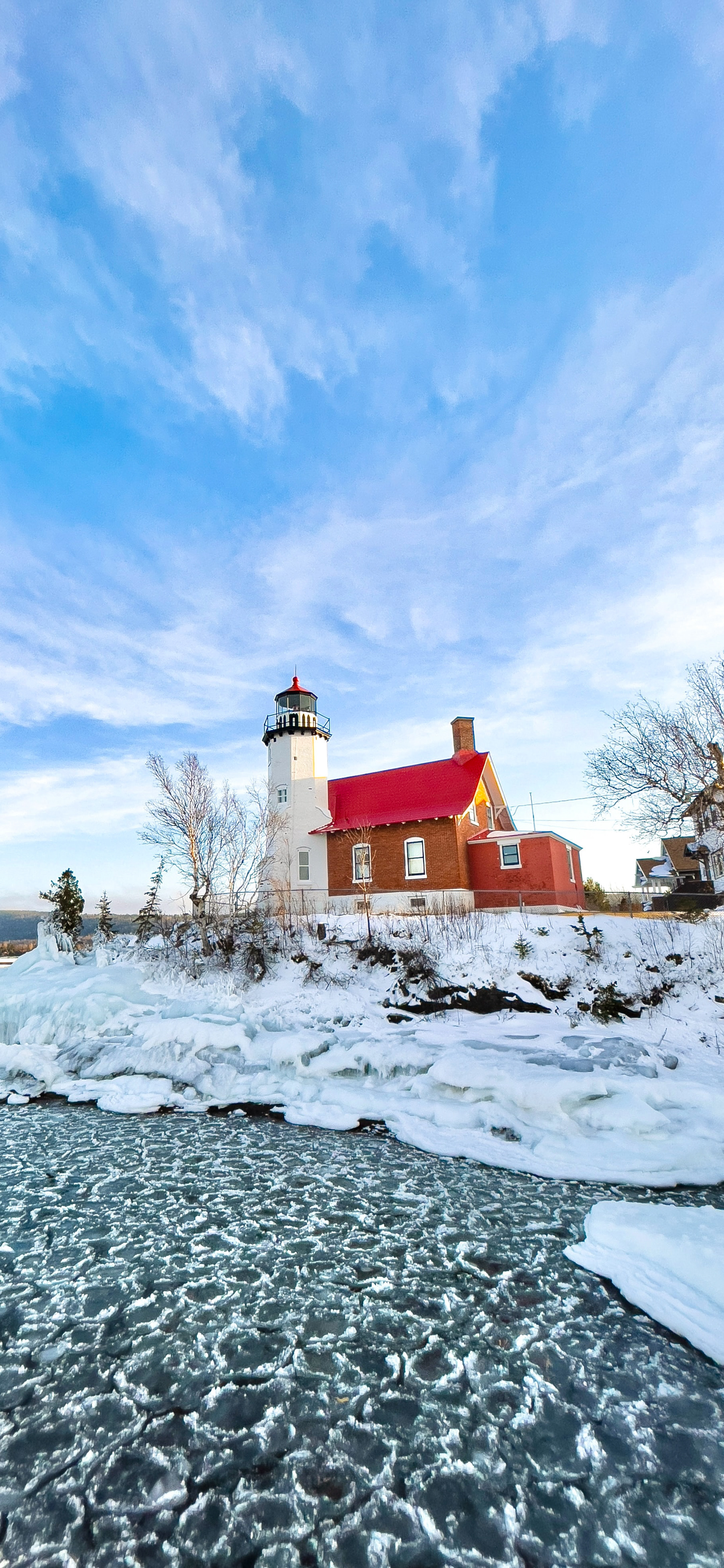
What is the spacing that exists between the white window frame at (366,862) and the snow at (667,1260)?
21.0m

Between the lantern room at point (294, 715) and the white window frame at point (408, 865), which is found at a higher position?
the lantern room at point (294, 715)

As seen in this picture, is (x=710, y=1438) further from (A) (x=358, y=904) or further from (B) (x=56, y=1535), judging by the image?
(A) (x=358, y=904)

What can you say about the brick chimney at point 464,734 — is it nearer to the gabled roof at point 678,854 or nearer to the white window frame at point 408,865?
the white window frame at point 408,865

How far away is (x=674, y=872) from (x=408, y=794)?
16.4 meters

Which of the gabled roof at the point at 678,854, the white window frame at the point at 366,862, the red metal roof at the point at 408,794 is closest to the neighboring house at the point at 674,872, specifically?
the gabled roof at the point at 678,854

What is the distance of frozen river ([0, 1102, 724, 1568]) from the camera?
3088 mm

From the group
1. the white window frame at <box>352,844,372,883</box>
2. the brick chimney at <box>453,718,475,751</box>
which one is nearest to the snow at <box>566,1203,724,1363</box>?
the white window frame at <box>352,844,372,883</box>

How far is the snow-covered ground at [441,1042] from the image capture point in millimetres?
8969

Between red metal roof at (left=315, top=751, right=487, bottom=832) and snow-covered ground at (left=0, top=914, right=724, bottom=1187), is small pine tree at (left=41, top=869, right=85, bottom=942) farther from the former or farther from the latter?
red metal roof at (left=315, top=751, right=487, bottom=832)

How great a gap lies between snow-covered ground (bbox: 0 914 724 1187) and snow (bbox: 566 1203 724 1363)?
156 centimetres

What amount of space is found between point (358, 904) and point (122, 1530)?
24.0 meters

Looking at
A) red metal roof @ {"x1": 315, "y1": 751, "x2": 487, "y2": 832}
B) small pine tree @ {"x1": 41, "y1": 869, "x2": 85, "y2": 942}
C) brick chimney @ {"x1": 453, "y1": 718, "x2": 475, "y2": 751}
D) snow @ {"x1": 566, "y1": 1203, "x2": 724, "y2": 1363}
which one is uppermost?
brick chimney @ {"x1": 453, "y1": 718, "x2": 475, "y2": 751}

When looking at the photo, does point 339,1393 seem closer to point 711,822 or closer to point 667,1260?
point 667,1260

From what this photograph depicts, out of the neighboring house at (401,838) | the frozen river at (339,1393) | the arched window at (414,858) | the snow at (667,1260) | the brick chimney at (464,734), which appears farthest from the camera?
the brick chimney at (464,734)
